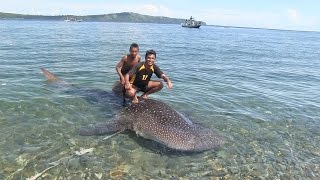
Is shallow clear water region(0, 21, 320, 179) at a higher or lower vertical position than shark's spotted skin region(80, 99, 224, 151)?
lower

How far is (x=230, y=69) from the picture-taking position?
26594mm

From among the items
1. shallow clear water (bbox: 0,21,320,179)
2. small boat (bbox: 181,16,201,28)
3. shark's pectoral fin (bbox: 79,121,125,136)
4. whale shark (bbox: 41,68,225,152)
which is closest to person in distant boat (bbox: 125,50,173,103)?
whale shark (bbox: 41,68,225,152)

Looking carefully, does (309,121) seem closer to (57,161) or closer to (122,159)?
(122,159)

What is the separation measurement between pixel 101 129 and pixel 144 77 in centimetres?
320

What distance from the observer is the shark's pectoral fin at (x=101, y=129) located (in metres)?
10.8

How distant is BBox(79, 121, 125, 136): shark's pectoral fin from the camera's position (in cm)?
1082

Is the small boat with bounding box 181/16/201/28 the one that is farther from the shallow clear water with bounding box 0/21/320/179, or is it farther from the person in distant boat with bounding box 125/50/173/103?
Result: the person in distant boat with bounding box 125/50/173/103

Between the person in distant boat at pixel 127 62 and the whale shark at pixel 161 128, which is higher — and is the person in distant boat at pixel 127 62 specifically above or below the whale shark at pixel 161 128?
above

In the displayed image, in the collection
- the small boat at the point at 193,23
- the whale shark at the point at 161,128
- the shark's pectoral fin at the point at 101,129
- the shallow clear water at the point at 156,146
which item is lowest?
the small boat at the point at 193,23

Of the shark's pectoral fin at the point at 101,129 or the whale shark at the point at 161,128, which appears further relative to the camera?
the shark's pectoral fin at the point at 101,129

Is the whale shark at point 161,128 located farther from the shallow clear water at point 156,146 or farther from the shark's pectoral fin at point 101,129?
the shallow clear water at point 156,146

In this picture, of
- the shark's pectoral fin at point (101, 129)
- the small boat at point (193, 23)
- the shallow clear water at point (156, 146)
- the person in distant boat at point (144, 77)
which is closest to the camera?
the shallow clear water at point (156, 146)

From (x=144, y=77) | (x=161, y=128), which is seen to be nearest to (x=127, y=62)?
(x=144, y=77)

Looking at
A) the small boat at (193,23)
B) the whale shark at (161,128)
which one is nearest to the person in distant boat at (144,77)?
the whale shark at (161,128)
